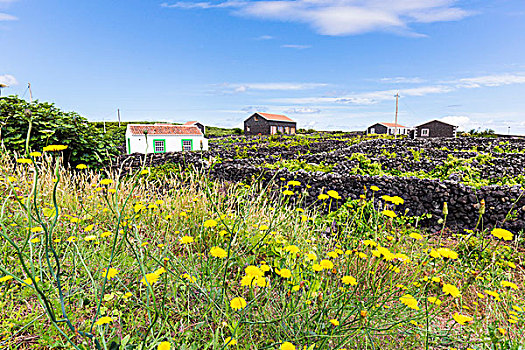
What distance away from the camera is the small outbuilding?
131ft

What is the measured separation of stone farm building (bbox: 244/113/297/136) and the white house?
21.4 metres

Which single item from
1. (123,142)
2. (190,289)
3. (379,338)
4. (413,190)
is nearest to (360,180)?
(413,190)

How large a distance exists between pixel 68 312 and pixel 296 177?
4.65 m

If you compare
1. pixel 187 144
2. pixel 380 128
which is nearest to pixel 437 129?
pixel 380 128

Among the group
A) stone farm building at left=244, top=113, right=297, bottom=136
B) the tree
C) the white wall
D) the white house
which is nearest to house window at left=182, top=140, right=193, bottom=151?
the white house

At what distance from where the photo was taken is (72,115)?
655cm

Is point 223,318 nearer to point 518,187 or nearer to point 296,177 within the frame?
point 296,177

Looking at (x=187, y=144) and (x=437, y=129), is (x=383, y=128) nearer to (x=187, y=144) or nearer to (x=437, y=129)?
(x=437, y=129)

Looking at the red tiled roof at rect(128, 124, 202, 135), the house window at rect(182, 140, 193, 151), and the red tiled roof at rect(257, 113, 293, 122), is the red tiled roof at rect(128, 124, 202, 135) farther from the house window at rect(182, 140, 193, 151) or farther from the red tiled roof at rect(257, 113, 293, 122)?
the red tiled roof at rect(257, 113, 293, 122)

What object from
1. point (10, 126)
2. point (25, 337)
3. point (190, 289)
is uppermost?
point (10, 126)

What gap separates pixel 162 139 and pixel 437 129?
1493 inches

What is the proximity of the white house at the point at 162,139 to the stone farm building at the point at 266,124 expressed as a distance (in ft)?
70.3

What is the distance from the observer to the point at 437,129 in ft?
134

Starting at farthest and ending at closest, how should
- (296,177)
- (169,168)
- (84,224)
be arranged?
(169,168)
(296,177)
(84,224)
